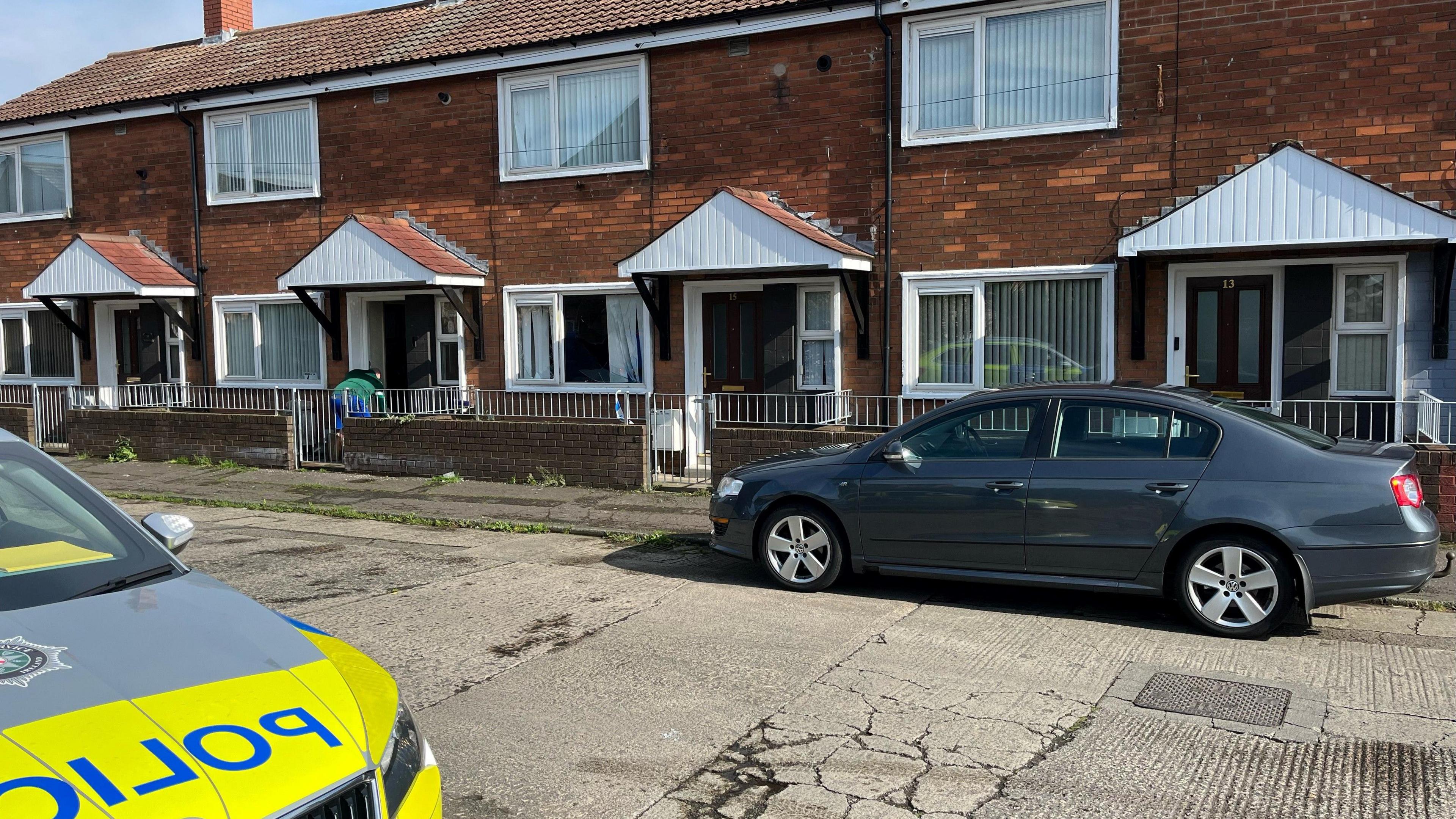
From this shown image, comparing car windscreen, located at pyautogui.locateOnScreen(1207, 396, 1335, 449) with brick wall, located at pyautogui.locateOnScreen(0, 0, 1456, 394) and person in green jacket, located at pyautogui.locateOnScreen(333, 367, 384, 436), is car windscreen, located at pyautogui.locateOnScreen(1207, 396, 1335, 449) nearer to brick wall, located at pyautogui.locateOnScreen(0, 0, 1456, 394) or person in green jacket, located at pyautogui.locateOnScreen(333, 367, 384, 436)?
brick wall, located at pyautogui.locateOnScreen(0, 0, 1456, 394)

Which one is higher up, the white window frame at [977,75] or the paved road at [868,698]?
the white window frame at [977,75]

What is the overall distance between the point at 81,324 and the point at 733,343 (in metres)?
11.5

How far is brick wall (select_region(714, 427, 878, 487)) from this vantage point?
11250mm

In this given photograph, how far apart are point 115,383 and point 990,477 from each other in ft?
53.2

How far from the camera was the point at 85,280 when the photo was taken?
16.4 m

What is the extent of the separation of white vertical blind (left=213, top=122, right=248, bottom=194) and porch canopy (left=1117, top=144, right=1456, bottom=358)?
12773 millimetres

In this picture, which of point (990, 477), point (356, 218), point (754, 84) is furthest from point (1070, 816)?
point (356, 218)

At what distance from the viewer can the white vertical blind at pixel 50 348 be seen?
60.1ft

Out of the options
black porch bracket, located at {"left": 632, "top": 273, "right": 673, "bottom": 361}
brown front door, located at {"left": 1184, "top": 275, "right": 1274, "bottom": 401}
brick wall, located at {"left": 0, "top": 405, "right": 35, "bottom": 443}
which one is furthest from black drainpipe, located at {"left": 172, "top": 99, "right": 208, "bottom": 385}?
brown front door, located at {"left": 1184, "top": 275, "right": 1274, "bottom": 401}

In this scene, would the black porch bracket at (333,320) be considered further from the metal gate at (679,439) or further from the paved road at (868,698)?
the paved road at (868,698)

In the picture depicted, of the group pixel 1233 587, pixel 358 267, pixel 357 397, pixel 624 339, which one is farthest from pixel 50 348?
pixel 1233 587

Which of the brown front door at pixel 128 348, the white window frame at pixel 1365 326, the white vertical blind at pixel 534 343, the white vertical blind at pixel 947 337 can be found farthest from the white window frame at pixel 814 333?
the brown front door at pixel 128 348

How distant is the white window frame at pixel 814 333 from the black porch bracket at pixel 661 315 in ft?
5.42

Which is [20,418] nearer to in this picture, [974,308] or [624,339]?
[624,339]
